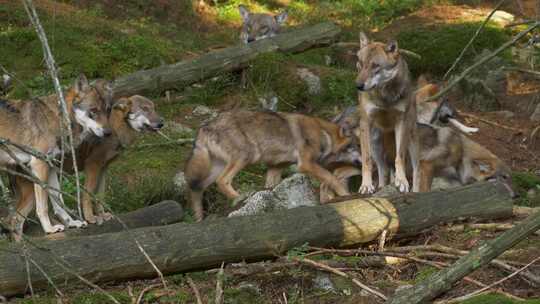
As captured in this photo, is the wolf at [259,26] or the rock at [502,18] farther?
the rock at [502,18]

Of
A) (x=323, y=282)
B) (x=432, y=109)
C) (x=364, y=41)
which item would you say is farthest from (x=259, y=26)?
(x=323, y=282)

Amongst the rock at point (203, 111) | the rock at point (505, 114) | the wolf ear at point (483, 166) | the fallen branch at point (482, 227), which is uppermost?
the fallen branch at point (482, 227)

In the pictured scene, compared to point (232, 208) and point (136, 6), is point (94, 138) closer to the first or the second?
point (232, 208)

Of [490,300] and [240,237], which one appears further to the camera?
[240,237]

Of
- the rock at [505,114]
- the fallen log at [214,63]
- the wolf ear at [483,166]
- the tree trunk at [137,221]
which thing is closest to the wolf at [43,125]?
the tree trunk at [137,221]

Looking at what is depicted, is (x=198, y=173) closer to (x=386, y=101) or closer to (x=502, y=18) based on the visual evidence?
(x=386, y=101)

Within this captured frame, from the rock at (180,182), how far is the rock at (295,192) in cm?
162

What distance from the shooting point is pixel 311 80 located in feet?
46.3

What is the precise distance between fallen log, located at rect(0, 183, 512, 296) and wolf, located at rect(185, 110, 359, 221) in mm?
2675

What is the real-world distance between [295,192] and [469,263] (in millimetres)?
4181

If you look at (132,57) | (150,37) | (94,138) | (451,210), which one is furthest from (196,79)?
(451,210)

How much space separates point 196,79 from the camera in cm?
1354

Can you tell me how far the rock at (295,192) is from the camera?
854 centimetres

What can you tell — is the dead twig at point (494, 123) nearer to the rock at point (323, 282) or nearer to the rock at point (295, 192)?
the rock at point (295, 192)
